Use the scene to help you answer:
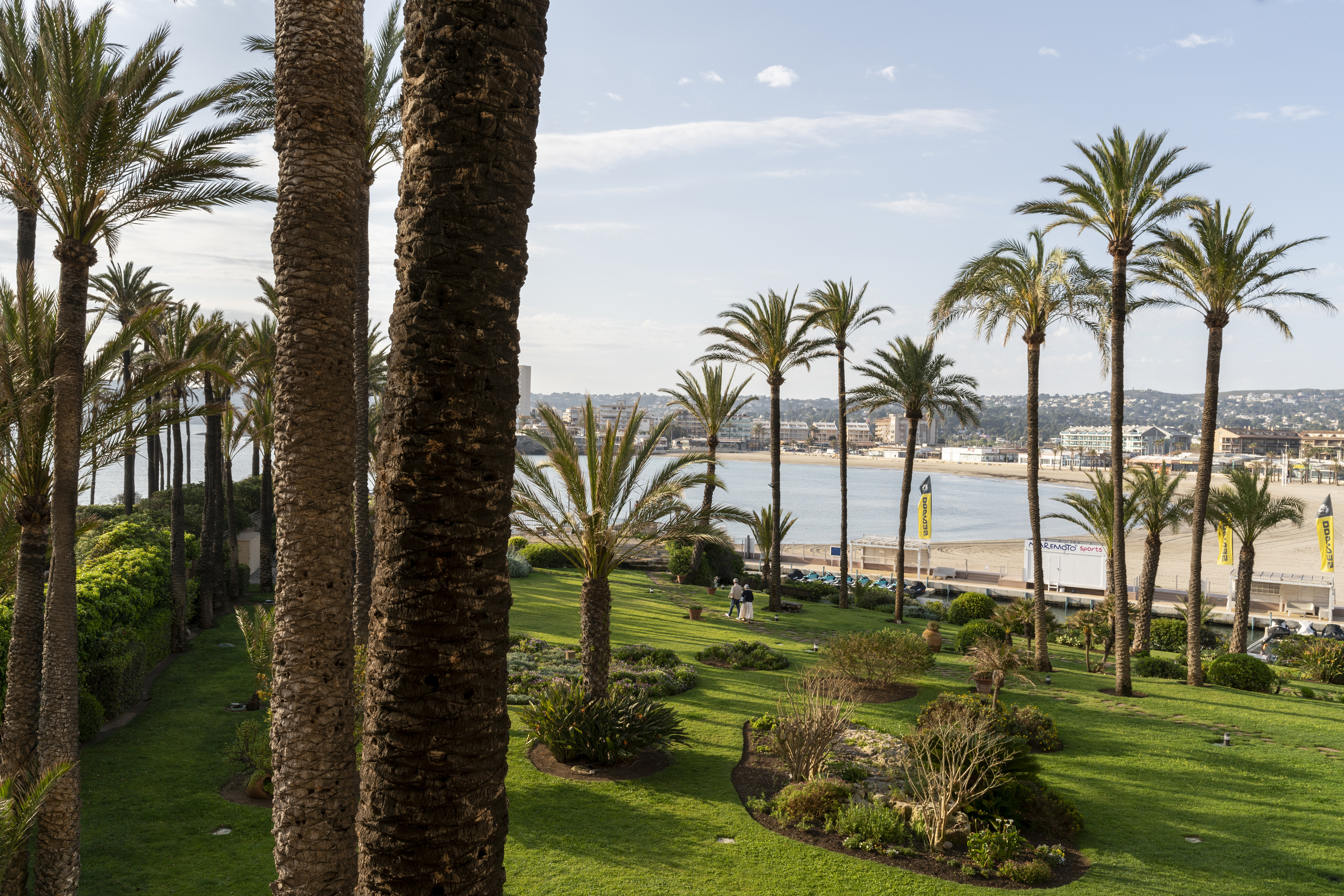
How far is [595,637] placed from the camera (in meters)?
12.6

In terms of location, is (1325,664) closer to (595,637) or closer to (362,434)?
(595,637)

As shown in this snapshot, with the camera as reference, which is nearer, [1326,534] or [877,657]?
[877,657]

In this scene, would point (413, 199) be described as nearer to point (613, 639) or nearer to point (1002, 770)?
point (1002, 770)

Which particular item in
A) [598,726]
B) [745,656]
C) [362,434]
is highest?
[362,434]

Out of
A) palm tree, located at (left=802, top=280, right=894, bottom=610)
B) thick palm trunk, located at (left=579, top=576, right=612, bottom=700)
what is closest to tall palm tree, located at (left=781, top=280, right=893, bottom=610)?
palm tree, located at (left=802, top=280, right=894, bottom=610)

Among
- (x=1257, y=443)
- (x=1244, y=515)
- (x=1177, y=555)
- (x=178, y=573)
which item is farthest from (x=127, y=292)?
(x=1257, y=443)

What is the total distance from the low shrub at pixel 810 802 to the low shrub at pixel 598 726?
2282mm

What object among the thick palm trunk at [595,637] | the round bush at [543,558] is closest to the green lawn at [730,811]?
the thick palm trunk at [595,637]

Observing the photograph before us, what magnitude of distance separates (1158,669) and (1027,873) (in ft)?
46.9

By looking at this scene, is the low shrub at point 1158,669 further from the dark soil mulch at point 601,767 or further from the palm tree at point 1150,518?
the dark soil mulch at point 601,767

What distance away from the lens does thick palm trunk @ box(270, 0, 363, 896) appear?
19.1 ft

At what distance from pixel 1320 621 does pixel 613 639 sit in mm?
34034

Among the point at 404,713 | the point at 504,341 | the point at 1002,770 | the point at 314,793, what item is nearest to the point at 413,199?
the point at 504,341

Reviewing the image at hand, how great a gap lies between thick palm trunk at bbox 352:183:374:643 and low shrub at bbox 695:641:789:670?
7.96 meters
